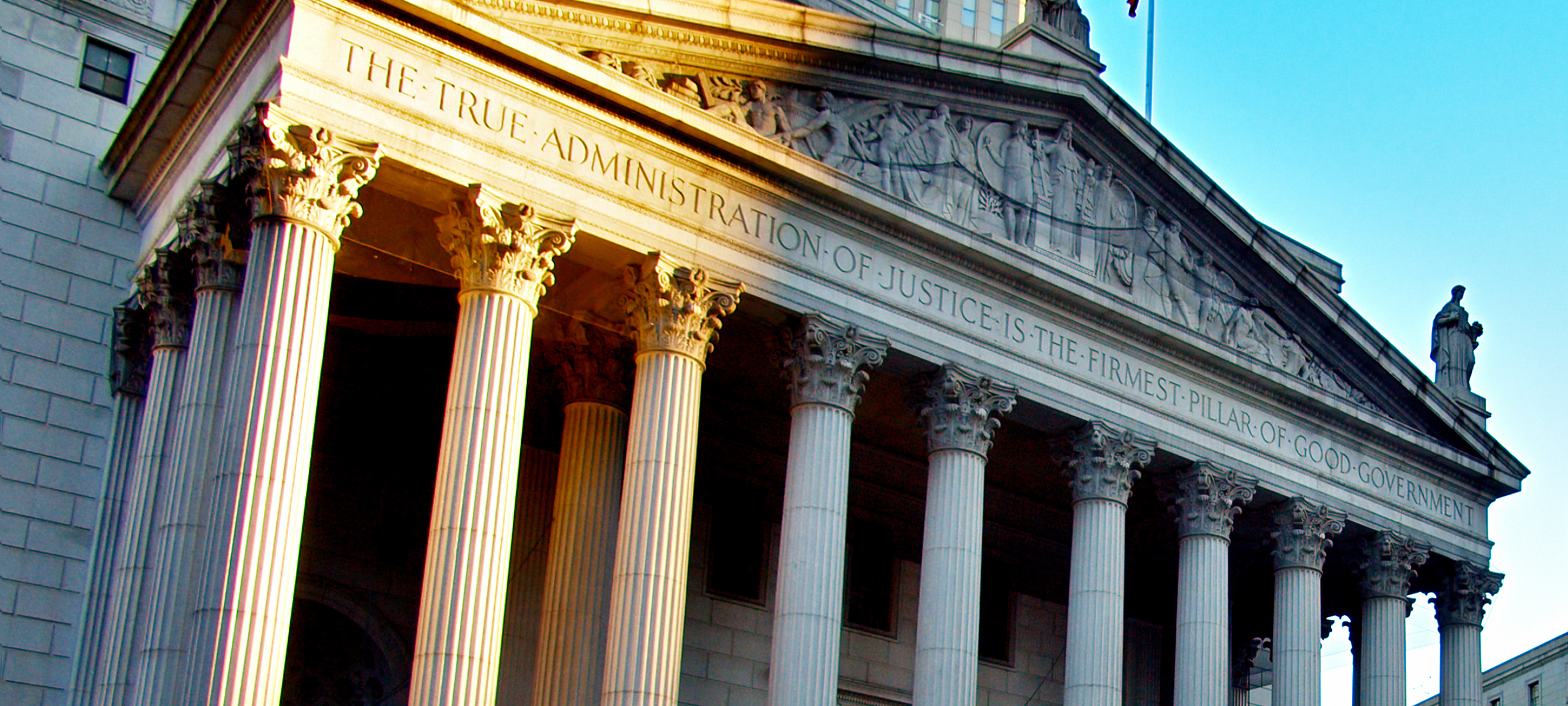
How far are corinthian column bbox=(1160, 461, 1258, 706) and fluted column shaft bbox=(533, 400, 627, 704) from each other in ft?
33.9

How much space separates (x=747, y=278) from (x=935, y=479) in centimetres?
451

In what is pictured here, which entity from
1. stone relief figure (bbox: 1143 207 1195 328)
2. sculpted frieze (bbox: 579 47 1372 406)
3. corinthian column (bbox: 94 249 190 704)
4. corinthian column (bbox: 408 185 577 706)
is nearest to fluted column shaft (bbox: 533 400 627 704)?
corinthian column (bbox: 408 185 577 706)

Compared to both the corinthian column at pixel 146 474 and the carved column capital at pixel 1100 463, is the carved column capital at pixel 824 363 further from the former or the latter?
the corinthian column at pixel 146 474

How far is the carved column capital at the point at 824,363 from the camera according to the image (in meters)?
25.7

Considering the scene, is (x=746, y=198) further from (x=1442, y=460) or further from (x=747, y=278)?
(x=1442, y=460)

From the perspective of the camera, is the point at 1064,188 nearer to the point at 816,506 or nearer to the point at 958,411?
the point at 958,411

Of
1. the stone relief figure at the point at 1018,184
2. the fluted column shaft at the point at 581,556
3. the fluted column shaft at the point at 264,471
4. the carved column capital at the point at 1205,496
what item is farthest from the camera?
the carved column capital at the point at 1205,496

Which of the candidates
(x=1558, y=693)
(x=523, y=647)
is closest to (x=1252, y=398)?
(x=523, y=647)

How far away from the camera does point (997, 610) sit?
36.7 metres

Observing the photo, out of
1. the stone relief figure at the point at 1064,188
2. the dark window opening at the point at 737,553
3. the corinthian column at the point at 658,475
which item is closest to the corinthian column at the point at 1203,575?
the stone relief figure at the point at 1064,188

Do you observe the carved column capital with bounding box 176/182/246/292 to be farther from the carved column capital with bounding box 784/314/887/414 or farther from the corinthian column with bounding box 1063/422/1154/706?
the corinthian column with bounding box 1063/422/1154/706

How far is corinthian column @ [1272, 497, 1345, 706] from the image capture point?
31.5m

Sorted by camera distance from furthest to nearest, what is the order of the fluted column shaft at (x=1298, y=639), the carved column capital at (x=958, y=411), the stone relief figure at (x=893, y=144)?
the fluted column shaft at (x=1298, y=639), the stone relief figure at (x=893, y=144), the carved column capital at (x=958, y=411)

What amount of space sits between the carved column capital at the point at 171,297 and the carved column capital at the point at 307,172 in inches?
134
